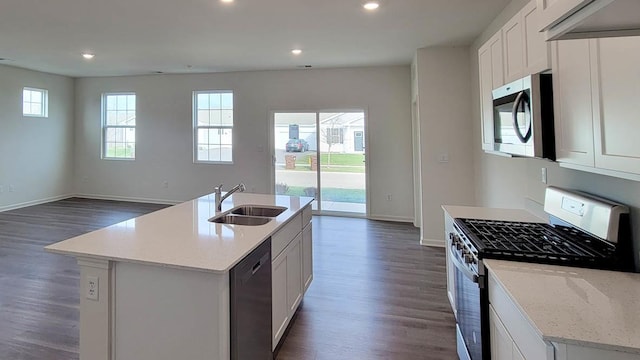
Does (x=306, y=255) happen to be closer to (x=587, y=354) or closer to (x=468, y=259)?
(x=468, y=259)

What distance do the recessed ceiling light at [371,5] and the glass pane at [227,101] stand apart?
13.7ft

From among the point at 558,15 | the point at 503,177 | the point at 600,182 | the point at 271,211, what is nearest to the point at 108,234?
the point at 271,211

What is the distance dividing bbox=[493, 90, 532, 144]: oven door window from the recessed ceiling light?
1.68m

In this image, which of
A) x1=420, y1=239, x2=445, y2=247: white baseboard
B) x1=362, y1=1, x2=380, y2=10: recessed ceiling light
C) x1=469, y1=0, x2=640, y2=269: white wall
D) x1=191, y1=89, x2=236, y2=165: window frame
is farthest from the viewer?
x1=191, y1=89, x2=236, y2=165: window frame

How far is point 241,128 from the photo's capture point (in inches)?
263

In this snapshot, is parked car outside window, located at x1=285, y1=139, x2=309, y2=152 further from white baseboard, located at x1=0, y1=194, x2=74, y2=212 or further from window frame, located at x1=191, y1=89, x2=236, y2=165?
white baseboard, located at x1=0, y1=194, x2=74, y2=212

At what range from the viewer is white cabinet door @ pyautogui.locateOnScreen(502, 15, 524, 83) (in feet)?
6.36

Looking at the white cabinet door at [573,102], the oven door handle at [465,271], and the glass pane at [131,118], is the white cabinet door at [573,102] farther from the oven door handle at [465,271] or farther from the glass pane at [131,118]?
the glass pane at [131,118]

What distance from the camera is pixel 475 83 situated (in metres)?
4.18

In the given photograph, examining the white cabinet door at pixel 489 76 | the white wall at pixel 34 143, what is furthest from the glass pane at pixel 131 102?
the white cabinet door at pixel 489 76

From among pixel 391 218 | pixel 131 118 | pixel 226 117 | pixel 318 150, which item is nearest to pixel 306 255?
pixel 391 218

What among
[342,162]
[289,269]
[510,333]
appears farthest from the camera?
[342,162]

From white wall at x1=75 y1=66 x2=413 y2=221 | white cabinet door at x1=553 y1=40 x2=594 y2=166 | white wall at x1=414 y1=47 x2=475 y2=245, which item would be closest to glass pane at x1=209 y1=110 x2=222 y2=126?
white wall at x1=75 y1=66 x2=413 y2=221

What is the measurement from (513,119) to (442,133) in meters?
2.66
